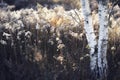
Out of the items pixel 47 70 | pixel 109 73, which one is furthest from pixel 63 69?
pixel 109 73

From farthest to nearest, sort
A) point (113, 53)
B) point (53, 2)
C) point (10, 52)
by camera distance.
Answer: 1. point (53, 2)
2. point (10, 52)
3. point (113, 53)

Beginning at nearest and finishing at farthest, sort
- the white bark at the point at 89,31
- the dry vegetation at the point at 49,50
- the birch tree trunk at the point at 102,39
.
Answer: the birch tree trunk at the point at 102,39 → the white bark at the point at 89,31 → the dry vegetation at the point at 49,50

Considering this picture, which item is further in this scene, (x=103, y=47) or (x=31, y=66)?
(x=31, y=66)

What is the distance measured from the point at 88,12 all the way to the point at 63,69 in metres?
1.51

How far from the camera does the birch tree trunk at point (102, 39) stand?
308 inches

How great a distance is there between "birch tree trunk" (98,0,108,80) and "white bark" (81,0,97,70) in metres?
0.18

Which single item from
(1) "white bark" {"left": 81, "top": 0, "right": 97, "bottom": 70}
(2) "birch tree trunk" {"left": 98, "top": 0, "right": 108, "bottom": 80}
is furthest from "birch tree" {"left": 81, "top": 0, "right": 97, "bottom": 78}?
(2) "birch tree trunk" {"left": 98, "top": 0, "right": 108, "bottom": 80}

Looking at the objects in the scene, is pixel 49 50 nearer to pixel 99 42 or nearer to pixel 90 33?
pixel 90 33

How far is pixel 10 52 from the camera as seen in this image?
9.45 metres

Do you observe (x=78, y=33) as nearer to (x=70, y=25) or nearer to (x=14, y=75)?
(x=70, y=25)

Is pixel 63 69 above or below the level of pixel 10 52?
below

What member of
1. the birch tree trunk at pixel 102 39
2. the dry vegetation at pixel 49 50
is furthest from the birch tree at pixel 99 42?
the dry vegetation at pixel 49 50

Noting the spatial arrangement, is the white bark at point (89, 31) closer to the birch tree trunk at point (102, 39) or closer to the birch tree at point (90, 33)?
the birch tree at point (90, 33)

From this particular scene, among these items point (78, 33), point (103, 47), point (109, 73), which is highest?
point (78, 33)
